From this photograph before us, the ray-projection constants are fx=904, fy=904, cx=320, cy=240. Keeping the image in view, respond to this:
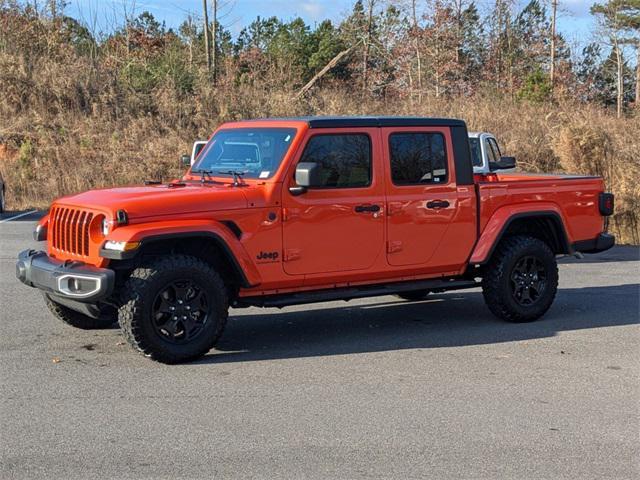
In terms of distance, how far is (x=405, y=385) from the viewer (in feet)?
21.3

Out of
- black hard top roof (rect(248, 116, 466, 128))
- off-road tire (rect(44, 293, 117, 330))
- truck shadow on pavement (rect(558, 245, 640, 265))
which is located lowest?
truck shadow on pavement (rect(558, 245, 640, 265))

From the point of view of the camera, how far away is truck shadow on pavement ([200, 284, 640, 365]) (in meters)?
7.72

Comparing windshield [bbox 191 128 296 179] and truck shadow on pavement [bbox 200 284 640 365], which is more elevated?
windshield [bbox 191 128 296 179]

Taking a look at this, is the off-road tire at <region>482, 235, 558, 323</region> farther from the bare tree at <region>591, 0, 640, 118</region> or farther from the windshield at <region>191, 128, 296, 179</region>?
the bare tree at <region>591, 0, 640, 118</region>

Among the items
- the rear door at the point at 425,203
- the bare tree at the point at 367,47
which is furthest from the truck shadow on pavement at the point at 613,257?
the bare tree at the point at 367,47

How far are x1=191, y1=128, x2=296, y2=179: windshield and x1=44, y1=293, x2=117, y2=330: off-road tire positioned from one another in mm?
1601

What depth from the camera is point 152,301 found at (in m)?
6.86

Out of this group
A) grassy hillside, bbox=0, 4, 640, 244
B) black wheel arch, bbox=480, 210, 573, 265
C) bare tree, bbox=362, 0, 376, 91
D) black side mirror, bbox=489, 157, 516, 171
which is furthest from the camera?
bare tree, bbox=362, 0, 376, 91

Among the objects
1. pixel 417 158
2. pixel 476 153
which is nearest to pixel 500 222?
pixel 417 158

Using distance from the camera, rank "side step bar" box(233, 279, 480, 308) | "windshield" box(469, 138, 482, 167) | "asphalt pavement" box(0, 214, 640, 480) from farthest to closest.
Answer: "windshield" box(469, 138, 482, 167) < "side step bar" box(233, 279, 480, 308) < "asphalt pavement" box(0, 214, 640, 480)

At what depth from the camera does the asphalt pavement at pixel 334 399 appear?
4.95m

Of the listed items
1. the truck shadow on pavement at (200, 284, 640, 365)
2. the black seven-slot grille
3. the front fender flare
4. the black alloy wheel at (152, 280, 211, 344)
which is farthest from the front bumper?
the truck shadow on pavement at (200, 284, 640, 365)

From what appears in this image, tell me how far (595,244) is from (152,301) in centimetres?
483

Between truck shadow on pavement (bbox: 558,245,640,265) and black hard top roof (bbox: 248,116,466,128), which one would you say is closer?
black hard top roof (bbox: 248,116,466,128)
